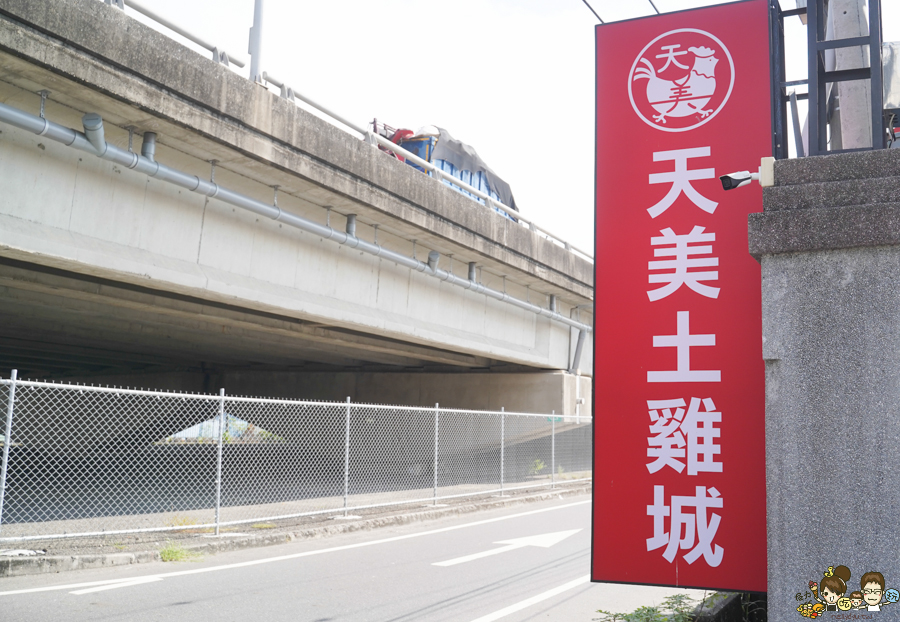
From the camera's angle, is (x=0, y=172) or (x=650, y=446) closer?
(x=650, y=446)

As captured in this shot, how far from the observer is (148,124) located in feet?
27.4

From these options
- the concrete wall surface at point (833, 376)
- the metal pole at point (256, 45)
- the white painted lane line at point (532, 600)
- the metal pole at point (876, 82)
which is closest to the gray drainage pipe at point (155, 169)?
the metal pole at point (256, 45)

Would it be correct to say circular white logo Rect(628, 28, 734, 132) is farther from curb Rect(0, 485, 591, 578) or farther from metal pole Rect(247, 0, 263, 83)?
curb Rect(0, 485, 591, 578)

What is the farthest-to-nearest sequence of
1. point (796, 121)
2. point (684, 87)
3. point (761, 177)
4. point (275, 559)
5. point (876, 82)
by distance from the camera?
point (275, 559)
point (796, 121)
point (684, 87)
point (876, 82)
point (761, 177)

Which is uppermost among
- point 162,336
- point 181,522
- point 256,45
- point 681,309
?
point 256,45

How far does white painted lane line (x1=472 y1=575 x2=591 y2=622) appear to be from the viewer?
594 centimetres

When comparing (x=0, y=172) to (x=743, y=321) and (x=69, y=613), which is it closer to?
(x=69, y=613)

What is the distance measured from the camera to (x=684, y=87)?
4.70 m

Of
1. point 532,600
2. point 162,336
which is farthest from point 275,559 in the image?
point 162,336

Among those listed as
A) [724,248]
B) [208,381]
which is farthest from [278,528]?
[208,381]

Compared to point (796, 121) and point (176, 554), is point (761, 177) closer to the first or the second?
point (796, 121)

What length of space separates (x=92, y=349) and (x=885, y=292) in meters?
23.1

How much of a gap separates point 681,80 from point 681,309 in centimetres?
150

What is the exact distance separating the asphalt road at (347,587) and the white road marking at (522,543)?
0.02 m
